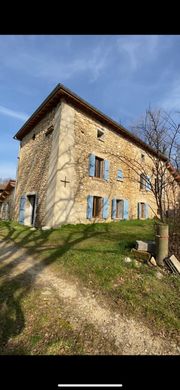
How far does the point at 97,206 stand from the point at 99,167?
2.39 metres

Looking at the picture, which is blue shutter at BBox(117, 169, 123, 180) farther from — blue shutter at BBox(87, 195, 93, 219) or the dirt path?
the dirt path

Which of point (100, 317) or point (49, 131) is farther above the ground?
point (49, 131)

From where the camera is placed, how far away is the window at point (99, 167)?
11.7 meters

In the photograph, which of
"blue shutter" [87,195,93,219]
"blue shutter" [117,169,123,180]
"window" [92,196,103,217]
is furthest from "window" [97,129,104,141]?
"blue shutter" [87,195,93,219]

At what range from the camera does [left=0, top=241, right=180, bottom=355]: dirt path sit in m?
2.20

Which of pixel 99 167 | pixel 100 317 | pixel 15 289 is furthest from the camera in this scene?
Result: pixel 99 167

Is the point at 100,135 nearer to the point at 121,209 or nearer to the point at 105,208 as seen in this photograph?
the point at 105,208

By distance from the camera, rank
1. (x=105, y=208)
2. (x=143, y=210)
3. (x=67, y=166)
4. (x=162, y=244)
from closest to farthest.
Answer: (x=162, y=244)
(x=67, y=166)
(x=105, y=208)
(x=143, y=210)

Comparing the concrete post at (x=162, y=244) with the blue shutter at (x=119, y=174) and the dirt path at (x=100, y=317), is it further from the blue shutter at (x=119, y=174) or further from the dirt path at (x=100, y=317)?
the blue shutter at (x=119, y=174)

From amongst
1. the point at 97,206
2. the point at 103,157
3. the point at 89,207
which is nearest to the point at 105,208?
the point at 97,206

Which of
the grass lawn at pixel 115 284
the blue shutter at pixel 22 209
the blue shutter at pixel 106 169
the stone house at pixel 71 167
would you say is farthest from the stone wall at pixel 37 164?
the grass lawn at pixel 115 284

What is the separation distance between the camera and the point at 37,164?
11.3 m
